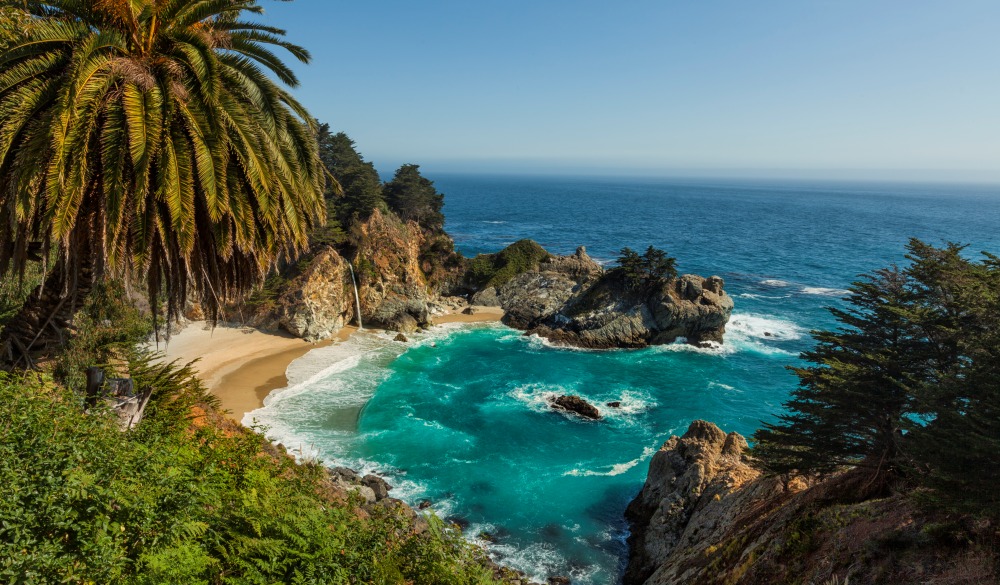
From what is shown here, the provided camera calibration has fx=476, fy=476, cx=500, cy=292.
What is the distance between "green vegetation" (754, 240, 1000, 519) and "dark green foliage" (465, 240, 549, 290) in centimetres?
4363

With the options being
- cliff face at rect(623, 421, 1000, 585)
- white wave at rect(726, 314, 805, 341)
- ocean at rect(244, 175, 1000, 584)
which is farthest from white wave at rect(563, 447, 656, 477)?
white wave at rect(726, 314, 805, 341)

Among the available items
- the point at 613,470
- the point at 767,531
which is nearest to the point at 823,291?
the point at 613,470

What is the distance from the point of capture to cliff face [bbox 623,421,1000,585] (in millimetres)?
10266

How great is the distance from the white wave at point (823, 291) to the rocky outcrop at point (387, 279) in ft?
175

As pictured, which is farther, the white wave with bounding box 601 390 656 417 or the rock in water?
the white wave with bounding box 601 390 656 417

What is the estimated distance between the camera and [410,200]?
209 ft

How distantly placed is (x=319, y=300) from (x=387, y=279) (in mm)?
7542

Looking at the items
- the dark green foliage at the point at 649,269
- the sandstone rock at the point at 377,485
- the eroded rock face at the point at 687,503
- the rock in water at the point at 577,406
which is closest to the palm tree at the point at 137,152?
the sandstone rock at the point at 377,485

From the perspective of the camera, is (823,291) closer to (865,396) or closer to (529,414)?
(529,414)

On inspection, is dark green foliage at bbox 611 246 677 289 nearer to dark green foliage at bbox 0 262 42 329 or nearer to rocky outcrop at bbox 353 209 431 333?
rocky outcrop at bbox 353 209 431 333

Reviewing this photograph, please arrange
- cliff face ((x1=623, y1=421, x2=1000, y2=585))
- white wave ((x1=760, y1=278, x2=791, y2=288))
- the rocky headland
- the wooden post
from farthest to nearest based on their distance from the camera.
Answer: white wave ((x1=760, y1=278, x2=791, y2=288))
the rocky headland
cliff face ((x1=623, y1=421, x2=1000, y2=585))
the wooden post

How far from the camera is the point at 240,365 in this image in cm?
3472

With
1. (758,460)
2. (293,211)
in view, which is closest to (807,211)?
(758,460)

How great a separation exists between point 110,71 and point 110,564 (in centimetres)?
767
